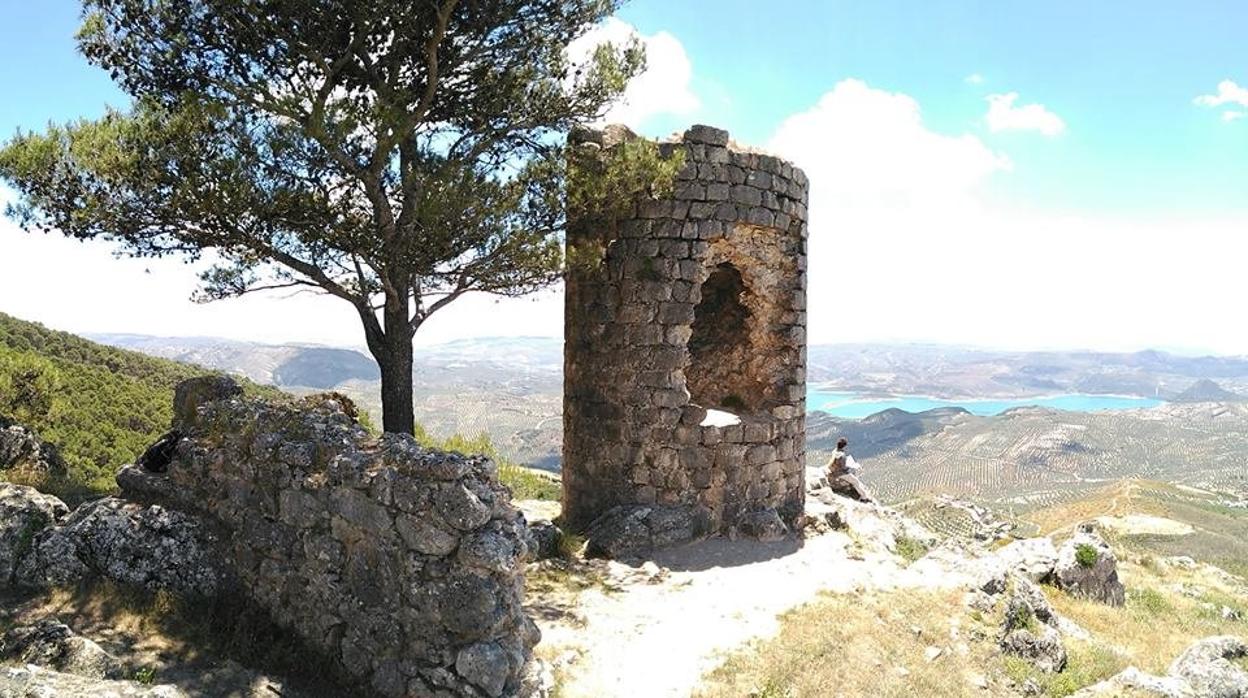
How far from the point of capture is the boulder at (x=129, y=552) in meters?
5.09

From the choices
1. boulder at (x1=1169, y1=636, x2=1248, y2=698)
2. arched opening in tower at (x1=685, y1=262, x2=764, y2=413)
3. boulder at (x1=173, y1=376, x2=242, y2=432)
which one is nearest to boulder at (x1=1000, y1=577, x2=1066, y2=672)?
boulder at (x1=1169, y1=636, x2=1248, y2=698)

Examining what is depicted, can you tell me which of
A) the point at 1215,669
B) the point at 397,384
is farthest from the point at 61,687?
the point at 1215,669

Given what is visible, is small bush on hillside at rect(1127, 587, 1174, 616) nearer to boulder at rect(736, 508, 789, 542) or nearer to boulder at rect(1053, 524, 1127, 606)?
boulder at rect(1053, 524, 1127, 606)

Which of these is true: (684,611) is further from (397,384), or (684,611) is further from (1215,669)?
(1215,669)

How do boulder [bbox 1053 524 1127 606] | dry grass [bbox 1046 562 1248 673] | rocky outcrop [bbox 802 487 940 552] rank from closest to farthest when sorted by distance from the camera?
dry grass [bbox 1046 562 1248 673]
boulder [bbox 1053 524 1127 606]
rocky outcrop [bbox 802 487 940 552]

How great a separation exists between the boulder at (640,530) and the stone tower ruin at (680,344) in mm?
180

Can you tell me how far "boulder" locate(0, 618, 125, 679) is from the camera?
3973 mm

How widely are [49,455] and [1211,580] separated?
61.6 feet

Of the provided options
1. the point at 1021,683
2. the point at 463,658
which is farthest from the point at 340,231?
the point at 1021,683

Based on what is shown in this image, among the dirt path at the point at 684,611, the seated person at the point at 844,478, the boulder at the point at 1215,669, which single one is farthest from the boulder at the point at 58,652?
the seated person at the point at 844,478

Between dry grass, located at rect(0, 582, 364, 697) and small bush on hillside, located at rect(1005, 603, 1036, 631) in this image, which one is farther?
small bush on hillside, located at rect(1005, 603, 1036, 631)

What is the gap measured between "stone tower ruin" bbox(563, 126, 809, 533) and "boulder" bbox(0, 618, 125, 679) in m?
6.26

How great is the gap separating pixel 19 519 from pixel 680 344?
6761 millimetres

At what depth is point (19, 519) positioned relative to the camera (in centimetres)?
527
